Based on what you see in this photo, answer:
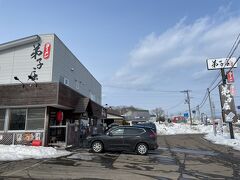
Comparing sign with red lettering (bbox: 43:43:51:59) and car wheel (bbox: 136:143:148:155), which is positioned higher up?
sign with red lettering (bbox: 43:43:51:59)

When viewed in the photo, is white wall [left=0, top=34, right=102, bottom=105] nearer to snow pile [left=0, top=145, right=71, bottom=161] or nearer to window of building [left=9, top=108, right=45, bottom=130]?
window of building [left=9, top=108, right=45, bottom=130]

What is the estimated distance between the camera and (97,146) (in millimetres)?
15359

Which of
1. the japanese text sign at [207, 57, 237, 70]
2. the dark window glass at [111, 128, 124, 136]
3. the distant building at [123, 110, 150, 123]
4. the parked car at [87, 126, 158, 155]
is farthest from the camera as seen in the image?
the distant building at [123, 110, 150, 123]

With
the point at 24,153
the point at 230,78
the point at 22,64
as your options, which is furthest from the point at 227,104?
the point at 24,153

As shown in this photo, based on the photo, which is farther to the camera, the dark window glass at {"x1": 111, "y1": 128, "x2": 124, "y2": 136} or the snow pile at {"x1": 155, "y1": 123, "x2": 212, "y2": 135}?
the snow pile at {"x1": 155, "y1": 123, "x2": 212, "y2": 135}

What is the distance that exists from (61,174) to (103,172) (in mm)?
1523

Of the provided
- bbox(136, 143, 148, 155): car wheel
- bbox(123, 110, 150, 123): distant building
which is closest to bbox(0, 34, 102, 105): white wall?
bbox(136, 143, 148, 155): car wheel

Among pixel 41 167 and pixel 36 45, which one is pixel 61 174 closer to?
pixel 41 167

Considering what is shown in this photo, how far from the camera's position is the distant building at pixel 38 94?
17.8 metres

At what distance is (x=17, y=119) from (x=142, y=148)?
9797 mm

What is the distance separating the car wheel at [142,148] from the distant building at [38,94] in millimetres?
5503

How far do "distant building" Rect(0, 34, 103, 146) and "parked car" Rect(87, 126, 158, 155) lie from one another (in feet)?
10.7

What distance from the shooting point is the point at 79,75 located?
1056 inches

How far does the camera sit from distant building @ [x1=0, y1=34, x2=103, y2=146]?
17.8m
